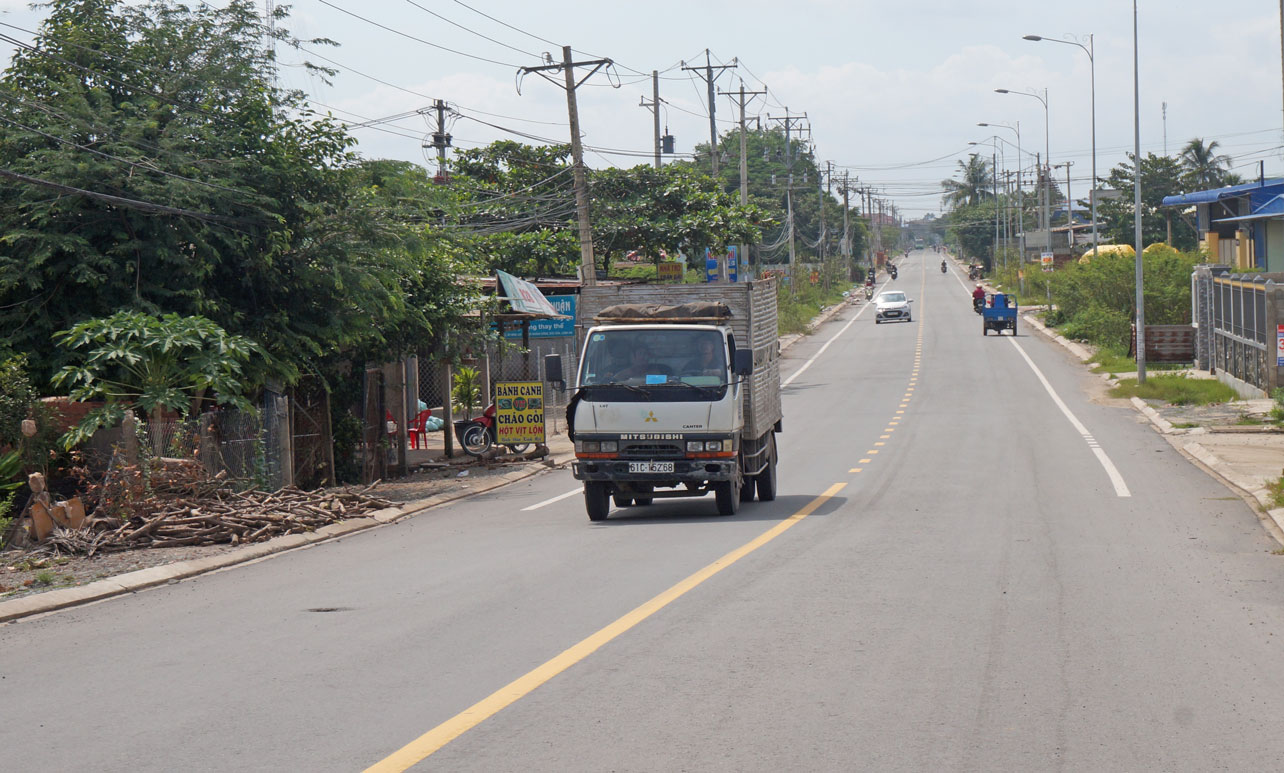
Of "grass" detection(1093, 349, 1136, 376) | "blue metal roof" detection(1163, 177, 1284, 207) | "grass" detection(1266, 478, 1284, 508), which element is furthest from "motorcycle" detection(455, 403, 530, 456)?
"blue metal roof" detection(1163, 177, 1284, 207)

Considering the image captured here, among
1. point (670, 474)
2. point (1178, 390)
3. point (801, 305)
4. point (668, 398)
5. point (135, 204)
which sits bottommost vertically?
point (1178, 390)

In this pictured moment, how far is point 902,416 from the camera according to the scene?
2864cm

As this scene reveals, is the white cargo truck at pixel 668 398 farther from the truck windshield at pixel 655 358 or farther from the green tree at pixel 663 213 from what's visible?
the green tree at pixel 663 213

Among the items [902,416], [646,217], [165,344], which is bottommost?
[902,416]

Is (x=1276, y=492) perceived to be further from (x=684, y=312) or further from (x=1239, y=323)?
(x=1239, y=323)

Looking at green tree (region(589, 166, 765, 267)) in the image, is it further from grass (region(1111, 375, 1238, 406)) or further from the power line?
the power line

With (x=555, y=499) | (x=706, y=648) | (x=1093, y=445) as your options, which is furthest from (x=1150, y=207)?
(x=706, y=648)

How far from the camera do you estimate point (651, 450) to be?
1421 centimetres

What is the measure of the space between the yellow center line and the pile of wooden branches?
18.8 feet

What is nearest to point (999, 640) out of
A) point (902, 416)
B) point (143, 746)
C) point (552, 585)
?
point (552, 585)

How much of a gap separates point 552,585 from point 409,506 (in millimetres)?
7429

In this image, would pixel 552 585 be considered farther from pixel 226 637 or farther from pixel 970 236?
pixel 970 236

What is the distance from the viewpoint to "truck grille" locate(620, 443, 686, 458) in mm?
14125

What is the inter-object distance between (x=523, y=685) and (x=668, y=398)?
7582 millimetres
